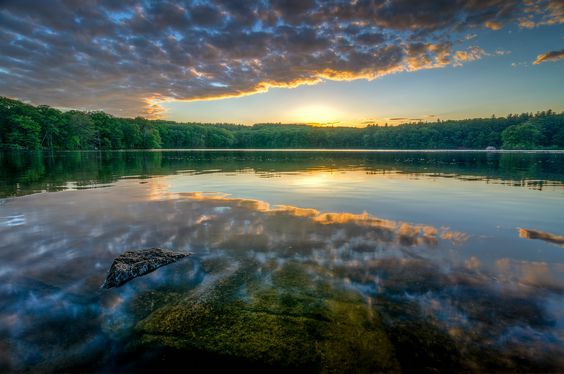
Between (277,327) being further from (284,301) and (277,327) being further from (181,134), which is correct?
(181,134)

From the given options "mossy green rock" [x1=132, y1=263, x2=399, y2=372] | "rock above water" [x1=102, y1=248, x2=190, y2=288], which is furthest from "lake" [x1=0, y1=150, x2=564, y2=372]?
"rock above water" [x1=102, y1=248, x2=190, y2=288]

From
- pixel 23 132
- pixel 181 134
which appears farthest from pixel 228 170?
pixel 181 134

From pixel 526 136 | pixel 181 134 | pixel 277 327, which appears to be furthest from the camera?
pixel 181 134

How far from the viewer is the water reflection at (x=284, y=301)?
3.88 meters

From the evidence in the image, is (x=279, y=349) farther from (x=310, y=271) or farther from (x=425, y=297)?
(x=425, y=297)

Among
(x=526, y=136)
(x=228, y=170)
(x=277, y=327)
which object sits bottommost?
(x=277, y=327)

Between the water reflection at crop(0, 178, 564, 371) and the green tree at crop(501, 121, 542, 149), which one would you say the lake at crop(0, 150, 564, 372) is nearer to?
the water reflection at crop(0, 178, 564, 371)

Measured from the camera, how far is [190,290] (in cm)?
552

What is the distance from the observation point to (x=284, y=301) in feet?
16.8

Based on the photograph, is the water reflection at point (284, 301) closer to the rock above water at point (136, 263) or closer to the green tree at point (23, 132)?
the rock above water at point (136, 263)

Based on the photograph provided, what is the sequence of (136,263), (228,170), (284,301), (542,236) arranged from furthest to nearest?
(228,170) → (542,236) → (136,263) → (284,301)

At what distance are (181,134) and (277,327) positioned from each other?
18857 cm

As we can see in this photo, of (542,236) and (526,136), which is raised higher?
(526,136)

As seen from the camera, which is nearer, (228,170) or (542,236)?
(542,236)
